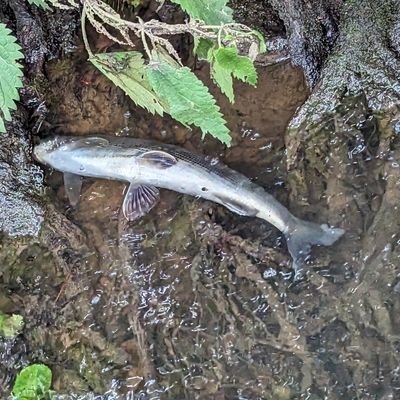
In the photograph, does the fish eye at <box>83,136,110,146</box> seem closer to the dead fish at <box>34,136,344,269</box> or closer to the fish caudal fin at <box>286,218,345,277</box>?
the dead fish at <box>34,136,344,269</box>

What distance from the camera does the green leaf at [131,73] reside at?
85.6 inches

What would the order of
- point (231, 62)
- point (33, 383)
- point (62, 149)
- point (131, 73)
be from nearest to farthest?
point (231, 62), point (131, 73), point (33, 383), point (62, 149)

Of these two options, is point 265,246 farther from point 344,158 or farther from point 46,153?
point 46,153

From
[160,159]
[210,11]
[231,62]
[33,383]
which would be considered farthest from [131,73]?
[33,383]

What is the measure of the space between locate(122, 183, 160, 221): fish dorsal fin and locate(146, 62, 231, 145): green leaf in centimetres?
95

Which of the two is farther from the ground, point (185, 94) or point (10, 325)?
point (185, 94)

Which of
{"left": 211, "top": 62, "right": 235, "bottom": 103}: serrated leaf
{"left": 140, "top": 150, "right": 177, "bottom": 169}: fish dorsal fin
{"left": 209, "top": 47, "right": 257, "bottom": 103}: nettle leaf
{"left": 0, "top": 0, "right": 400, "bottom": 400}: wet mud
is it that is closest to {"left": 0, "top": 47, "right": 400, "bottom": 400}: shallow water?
{"left": 0, "top": 0, "right": 400, "bottom": 400}: wet mud

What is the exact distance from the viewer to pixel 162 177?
9.22ft

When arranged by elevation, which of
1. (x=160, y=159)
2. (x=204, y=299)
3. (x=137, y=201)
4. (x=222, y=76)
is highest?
(x=160, y=159)

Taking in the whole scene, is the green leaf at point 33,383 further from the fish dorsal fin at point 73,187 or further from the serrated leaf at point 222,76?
the serrated leaf at point 222,76

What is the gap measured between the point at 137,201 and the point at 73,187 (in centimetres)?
30

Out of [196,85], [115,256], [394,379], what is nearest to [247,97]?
[115,256]

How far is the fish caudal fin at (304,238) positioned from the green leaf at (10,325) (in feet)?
3.73

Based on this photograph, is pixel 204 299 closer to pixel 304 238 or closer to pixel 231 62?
pixel 304 238
